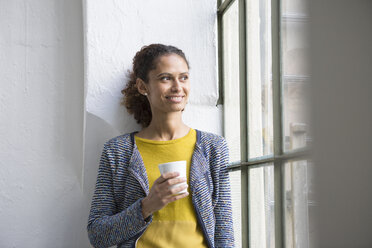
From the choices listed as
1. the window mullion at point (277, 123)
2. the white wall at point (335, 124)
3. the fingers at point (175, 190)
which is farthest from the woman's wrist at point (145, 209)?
the white wall at point (335, 124)

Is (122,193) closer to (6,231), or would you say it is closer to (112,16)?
(6,231)

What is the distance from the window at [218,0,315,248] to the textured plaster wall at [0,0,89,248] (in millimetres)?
623

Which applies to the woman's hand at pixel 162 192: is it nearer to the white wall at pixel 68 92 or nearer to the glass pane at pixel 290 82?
the glass pane at pixel 290 82

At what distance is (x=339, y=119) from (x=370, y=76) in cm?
14

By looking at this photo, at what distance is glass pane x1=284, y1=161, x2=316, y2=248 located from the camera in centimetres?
Answer: 89

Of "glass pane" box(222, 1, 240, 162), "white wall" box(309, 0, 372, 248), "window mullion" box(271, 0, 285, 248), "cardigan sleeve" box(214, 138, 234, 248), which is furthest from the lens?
"glass pane" box(222, 1, 240, 162)

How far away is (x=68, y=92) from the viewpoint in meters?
1.67

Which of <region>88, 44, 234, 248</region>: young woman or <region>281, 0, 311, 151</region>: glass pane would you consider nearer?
<region>281, 0, 311, 151</region>: glass pane

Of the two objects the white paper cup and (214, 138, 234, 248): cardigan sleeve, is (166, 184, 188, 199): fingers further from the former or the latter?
(214, 138, 234, 248): cardigan sleeve

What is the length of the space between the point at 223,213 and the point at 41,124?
83cm

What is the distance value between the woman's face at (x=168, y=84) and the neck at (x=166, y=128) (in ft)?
0.12

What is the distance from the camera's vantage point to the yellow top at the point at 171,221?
48.6 inches

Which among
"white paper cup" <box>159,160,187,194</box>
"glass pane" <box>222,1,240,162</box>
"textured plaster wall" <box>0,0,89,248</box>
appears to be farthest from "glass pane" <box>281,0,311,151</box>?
"textured plaster wall" <box>0,0,89,248</box>

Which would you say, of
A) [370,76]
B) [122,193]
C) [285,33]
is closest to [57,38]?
[122,193]
